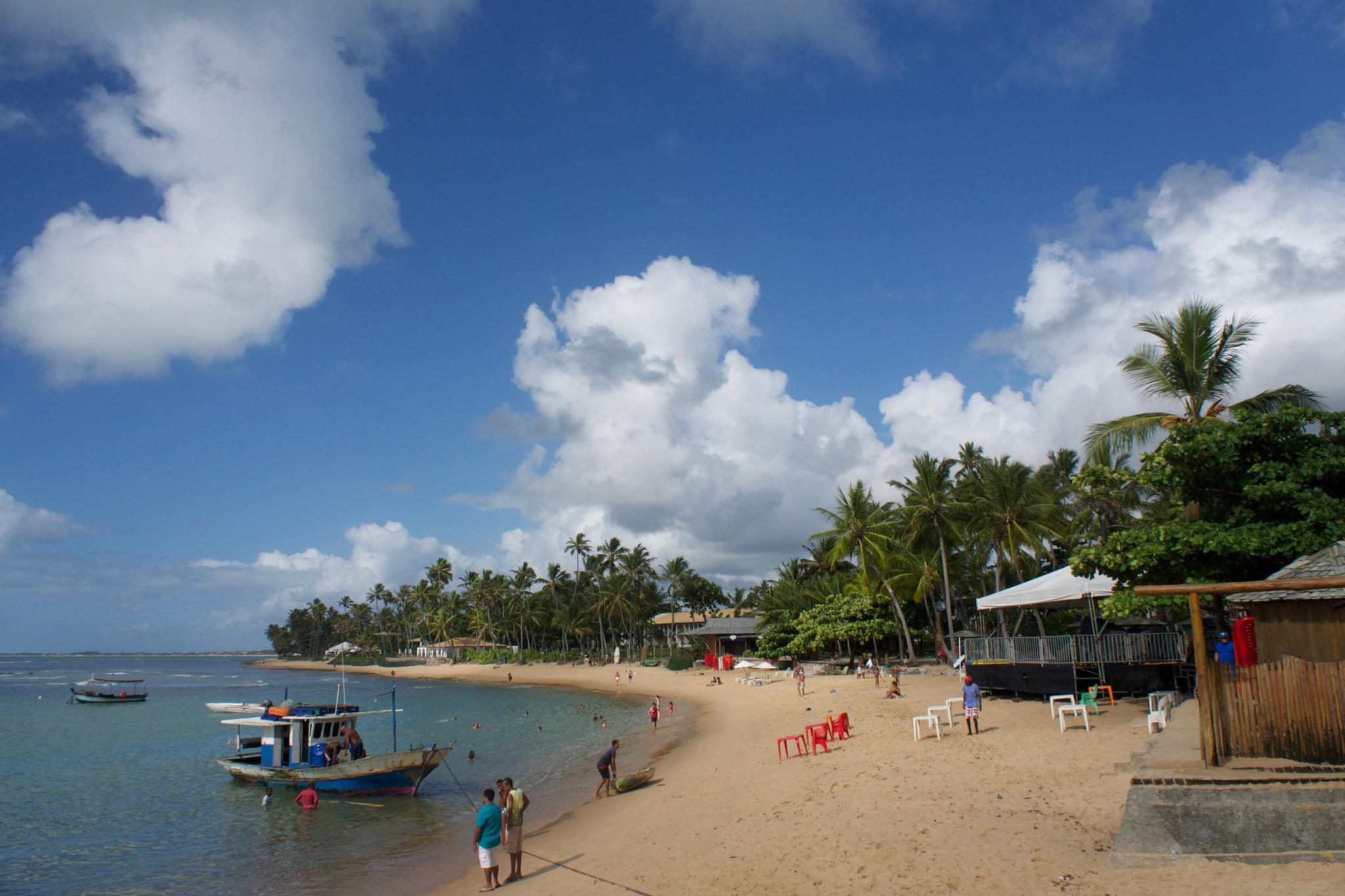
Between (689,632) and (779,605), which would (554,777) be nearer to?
(779,605)

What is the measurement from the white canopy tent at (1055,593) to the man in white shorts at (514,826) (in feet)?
44.6

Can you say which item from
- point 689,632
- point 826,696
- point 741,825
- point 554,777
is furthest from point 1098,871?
point 689,632

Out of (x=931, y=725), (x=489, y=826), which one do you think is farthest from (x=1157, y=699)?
(x=489, y=826)

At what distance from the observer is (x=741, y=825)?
41.3ft

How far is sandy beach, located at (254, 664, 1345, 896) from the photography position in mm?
7945

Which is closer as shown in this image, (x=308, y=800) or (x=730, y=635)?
(x=308, y=800)

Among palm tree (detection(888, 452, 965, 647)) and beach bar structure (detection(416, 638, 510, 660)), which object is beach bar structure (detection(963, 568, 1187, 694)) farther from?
beach bar structure (detection(416, 638, 510, 660))

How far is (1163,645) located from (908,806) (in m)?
11.7

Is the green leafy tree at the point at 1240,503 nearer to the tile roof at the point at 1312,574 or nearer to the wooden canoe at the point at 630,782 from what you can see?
the tile roof at the point at 1312,574

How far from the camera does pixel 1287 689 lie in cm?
802

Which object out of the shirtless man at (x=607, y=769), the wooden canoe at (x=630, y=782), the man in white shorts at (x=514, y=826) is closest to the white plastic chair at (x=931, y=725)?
the wooden canoe at (x=630, y=782)

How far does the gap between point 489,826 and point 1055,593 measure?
51.2 ft

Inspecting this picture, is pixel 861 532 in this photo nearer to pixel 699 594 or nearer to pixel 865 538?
pixel 865 538

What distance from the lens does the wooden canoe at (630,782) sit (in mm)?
18681
